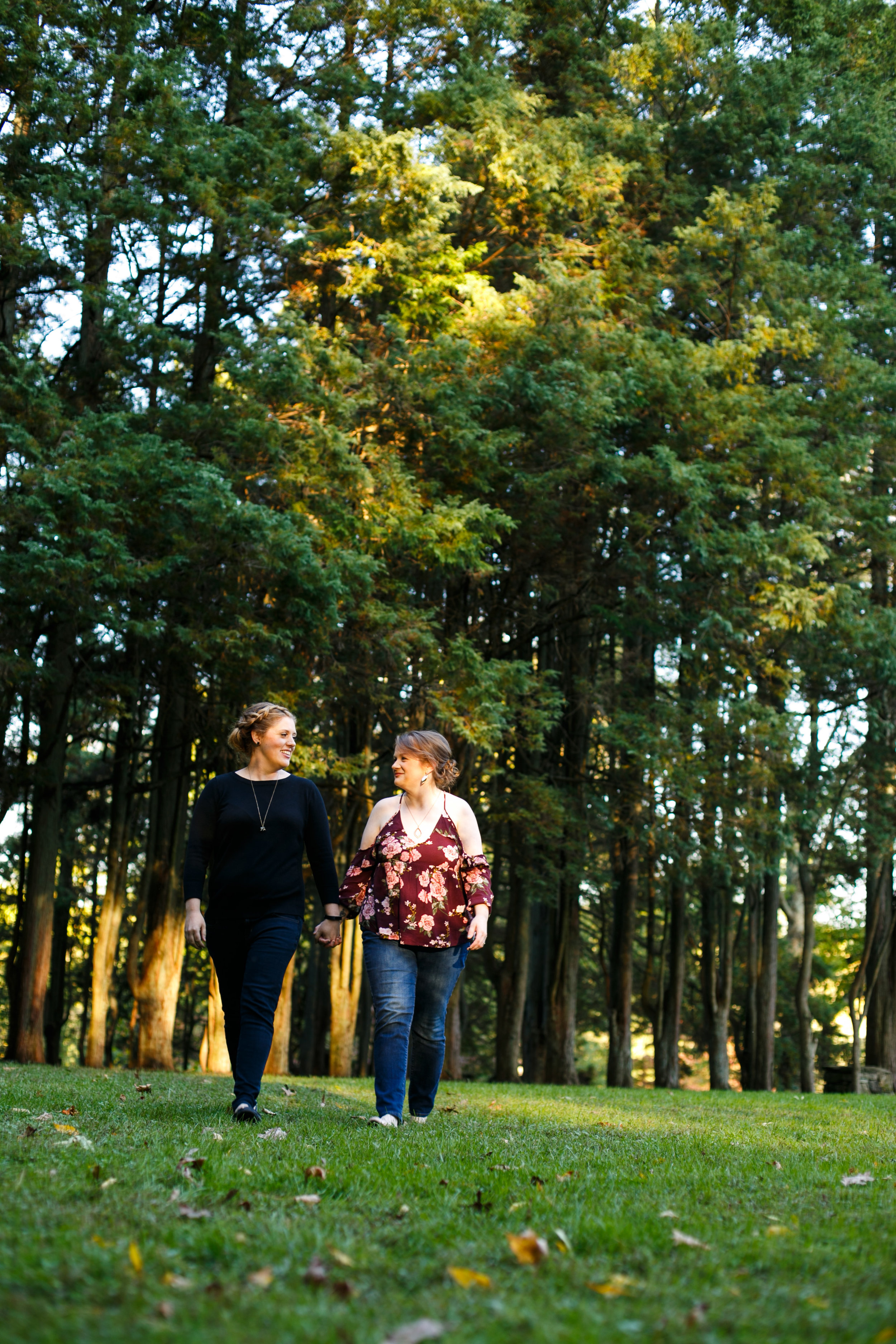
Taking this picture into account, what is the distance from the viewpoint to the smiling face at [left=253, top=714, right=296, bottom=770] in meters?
5.84

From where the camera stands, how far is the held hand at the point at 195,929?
555 centimetres

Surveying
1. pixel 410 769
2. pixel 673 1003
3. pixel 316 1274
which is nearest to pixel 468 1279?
pixel 316 1274

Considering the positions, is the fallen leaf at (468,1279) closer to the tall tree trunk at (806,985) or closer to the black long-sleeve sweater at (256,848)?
the black long-sleeve sweater at (256,848)


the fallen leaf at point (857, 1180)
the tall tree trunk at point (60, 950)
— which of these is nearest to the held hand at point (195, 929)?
the fallen leaf at point (857, 1180)

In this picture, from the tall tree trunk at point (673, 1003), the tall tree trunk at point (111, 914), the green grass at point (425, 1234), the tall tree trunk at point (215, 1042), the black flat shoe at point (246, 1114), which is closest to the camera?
the green grass at point (425, 1234)

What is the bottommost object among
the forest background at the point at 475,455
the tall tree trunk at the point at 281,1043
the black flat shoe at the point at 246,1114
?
the tall tree trunk at the point at 281,1043

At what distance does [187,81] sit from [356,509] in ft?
17.2

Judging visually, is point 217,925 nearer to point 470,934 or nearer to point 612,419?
point 470,934

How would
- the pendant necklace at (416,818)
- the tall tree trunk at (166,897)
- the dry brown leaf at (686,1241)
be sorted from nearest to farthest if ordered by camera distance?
the dry brown leaf at (686,1241), the pendant necklace at (416,818), the tall tree trunk at (166,897)

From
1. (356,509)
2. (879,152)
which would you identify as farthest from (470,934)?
(879,152)

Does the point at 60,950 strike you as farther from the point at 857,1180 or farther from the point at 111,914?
the point at 857,1180

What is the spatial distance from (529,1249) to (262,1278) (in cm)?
68

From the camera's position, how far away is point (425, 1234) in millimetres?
3066

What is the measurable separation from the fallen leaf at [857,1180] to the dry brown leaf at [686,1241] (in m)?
1.50
